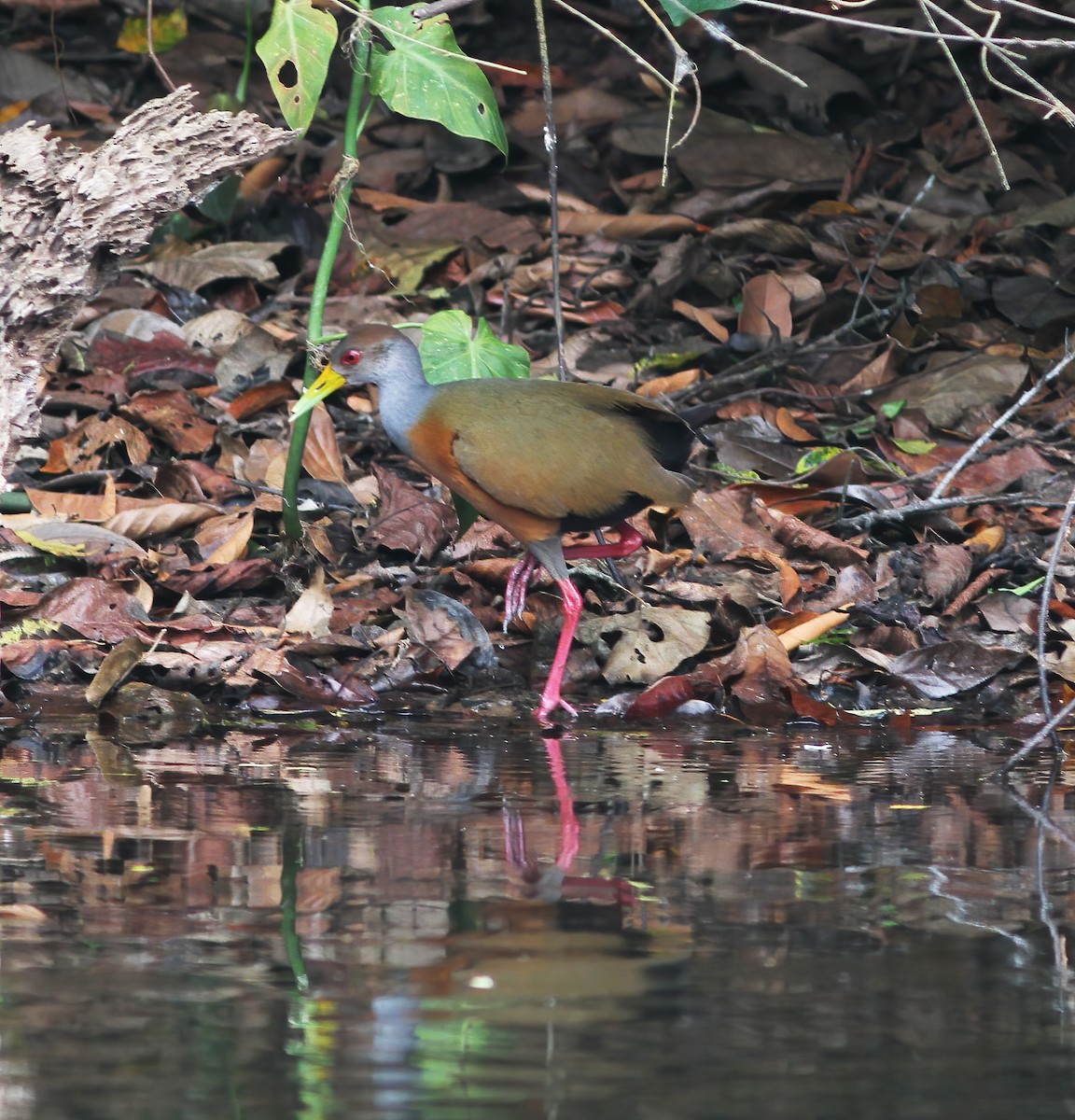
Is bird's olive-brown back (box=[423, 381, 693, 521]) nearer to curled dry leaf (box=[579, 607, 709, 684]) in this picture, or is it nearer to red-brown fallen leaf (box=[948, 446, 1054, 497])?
curled dry leaf (box=[579, 607, 709, 684])

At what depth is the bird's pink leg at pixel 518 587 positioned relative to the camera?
572 cm

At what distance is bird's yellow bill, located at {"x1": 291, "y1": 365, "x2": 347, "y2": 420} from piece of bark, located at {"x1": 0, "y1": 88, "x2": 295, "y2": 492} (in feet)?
4.14

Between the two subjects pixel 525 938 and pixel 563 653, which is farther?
pixel 563 653

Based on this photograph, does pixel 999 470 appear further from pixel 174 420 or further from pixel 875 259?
pixel 174 420

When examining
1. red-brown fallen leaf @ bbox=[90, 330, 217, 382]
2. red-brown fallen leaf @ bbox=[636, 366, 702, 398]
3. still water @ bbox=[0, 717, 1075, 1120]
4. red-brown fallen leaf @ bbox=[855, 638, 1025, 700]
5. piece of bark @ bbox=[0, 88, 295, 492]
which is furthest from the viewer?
red-brown fallen leaf @ bbox=[90, 330, 217, 382]

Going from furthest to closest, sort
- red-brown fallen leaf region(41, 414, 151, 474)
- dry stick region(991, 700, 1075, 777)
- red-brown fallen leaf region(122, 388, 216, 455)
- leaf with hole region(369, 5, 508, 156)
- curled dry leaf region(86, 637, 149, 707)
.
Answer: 1. red-brown fallen leaf region(122, 388, 216, 455)
2. red-brown fallen leaf region(41, 414, 151, 474)
3. leaf with hole region(369, 5, 508, 156)
4. curled dry leaf region(86, 637, 149, 707)
5. dry stick region(991, 700, 1075, 777)

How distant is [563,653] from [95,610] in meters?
1.55

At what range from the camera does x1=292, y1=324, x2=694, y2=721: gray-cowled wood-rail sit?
536 cm

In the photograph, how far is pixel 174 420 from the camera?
694 cm

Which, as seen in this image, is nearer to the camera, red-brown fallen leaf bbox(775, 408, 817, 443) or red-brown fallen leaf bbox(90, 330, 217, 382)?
red-brown fallen leaf bbox(775, 408, 817, 443)

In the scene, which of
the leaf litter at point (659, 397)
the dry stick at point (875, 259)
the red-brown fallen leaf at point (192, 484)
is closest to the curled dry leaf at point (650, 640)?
the leaf litter at point (659, 397)

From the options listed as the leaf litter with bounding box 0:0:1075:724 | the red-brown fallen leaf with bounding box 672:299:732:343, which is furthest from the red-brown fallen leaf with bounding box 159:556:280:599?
the red-brown fallen leaf with bounding box 672:299:732:343

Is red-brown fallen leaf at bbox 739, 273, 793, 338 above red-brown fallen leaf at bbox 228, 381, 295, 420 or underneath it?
above

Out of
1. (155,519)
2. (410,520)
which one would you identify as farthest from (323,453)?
(155,519)
